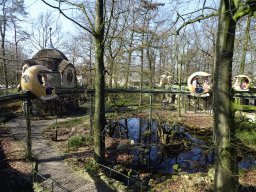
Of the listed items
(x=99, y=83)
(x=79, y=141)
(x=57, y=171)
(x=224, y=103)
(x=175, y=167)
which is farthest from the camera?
(x=79, y=141)

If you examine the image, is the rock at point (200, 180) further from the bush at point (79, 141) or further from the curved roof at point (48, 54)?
the curved roof at point (48, 54)

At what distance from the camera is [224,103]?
3686mm

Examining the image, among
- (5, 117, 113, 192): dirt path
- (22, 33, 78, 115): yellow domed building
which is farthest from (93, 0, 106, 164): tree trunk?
(22, 33, 78, 115): yellow domed building

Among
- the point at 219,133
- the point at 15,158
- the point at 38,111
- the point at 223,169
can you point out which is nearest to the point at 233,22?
the point at 219,133

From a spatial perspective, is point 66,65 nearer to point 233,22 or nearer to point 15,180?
point 15,180

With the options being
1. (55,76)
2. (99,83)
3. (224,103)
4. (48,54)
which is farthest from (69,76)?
(224,103)

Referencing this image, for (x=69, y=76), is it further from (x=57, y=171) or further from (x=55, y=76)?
(x=57, y=171)

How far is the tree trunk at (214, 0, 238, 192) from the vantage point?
11.6 feet

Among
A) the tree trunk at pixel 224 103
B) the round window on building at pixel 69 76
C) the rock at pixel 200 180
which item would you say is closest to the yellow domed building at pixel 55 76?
the round window on building at pixel 69 76

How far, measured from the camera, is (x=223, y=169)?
3.83 m

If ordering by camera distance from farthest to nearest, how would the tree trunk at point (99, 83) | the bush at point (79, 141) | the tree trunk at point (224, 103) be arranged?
the bush at point (79, 141)
the tree trunk at point (99, 83)
the tree trunk at point (224, 103)

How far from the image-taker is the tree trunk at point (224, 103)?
3.55 m

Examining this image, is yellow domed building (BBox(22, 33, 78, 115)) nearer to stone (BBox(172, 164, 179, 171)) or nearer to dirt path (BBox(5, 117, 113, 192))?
dirt path (BBox(5, 117, 113, 192))

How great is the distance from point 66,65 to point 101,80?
11978mm
